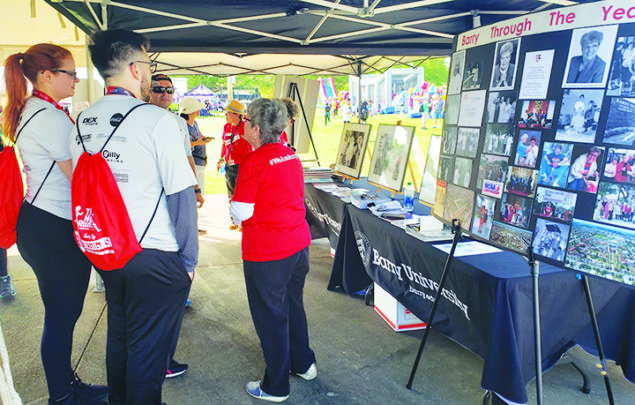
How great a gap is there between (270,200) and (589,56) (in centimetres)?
135

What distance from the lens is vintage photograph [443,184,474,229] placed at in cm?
201

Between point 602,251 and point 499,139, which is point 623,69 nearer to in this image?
point 499,139

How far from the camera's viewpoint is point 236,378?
8.08 feet

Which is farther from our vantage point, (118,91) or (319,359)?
(319,359)

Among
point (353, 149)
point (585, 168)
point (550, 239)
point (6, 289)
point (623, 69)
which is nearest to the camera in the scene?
point (623, 69)

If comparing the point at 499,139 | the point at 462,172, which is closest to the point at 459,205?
the point at 462,172

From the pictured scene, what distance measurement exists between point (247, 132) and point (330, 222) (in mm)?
2030

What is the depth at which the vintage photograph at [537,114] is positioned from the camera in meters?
1.60

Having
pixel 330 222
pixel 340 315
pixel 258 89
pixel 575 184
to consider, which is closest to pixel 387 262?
pixel 340 315

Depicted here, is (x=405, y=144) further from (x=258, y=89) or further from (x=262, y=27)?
(x=258, y=89)

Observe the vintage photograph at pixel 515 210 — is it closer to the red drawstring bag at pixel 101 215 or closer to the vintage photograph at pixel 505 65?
the vintage photograph at pixel 505 65

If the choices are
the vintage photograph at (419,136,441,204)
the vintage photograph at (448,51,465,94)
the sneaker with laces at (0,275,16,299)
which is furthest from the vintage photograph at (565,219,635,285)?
the sneaker with laces at (0,275,16,299)

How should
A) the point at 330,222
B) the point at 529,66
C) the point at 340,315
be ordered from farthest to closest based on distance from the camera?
the point at 330,222
the point at 340,315
the point at 529,66

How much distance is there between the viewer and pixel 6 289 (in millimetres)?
3576
